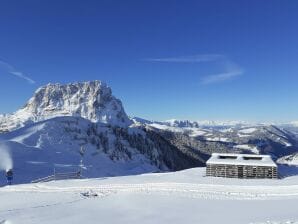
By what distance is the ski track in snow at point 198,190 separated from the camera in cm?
3687

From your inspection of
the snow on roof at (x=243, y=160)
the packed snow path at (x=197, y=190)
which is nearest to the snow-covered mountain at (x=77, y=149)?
the packed snow path at (x=197, y=190)

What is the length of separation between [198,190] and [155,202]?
6.74 meters

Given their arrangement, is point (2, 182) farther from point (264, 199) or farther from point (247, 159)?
point (264, 199)

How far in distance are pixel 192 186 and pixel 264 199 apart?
8.53m

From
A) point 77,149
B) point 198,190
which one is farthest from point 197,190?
point 77,149

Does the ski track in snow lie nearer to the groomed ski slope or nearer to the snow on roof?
the groomed ski slope

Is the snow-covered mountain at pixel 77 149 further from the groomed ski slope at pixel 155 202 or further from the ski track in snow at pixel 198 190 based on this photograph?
the ski track in snow at pixel 198 190

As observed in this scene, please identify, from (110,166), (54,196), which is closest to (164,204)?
(54,196)

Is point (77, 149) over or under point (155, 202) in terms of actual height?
over

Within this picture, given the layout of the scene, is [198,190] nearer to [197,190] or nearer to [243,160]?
[197,190]

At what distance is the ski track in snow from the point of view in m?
36.9

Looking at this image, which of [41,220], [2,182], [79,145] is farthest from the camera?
[79,145]

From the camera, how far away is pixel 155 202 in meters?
34.7

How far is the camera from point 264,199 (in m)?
35.2
